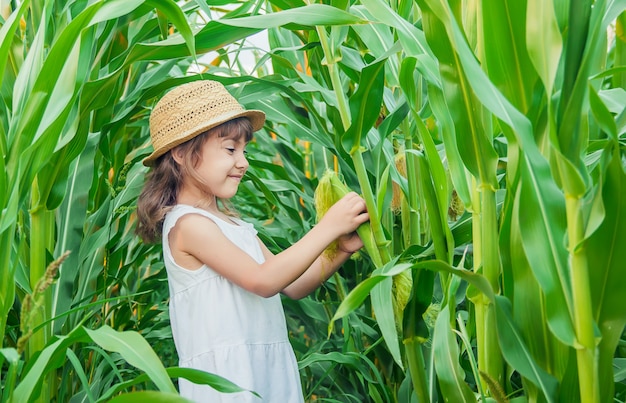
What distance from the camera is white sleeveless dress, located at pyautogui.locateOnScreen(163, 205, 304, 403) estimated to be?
1.25 meters

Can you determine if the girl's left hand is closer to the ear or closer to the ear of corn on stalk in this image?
the ear of corn on stalk

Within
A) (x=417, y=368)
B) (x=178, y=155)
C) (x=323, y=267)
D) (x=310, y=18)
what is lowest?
(x=417, y=368)

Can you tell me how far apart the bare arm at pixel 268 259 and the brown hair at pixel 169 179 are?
0.07m

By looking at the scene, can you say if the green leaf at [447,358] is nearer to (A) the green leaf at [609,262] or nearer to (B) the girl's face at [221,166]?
(A) the green leaf at [609,262]

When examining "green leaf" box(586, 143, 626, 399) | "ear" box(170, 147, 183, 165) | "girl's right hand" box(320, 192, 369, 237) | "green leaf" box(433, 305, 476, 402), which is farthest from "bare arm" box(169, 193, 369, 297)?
"green leaf" box(586, 143, 626, 399)

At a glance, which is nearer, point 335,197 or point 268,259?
point 335,197

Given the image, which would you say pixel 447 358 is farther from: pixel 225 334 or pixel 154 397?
pixel 225 334

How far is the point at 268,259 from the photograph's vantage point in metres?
1.23

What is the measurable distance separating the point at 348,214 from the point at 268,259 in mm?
204

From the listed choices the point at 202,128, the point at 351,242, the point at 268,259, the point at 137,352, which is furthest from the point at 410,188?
the point at 137,352

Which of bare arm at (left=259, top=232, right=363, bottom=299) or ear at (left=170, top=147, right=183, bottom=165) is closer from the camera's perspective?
bare arm at (left=259, top=232, right=363, bottom=299)

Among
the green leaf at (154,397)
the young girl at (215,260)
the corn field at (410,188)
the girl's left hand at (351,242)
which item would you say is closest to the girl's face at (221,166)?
the young girl at (215,260)

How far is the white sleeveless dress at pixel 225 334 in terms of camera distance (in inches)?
49.2

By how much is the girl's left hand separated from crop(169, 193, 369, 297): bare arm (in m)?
0.05
